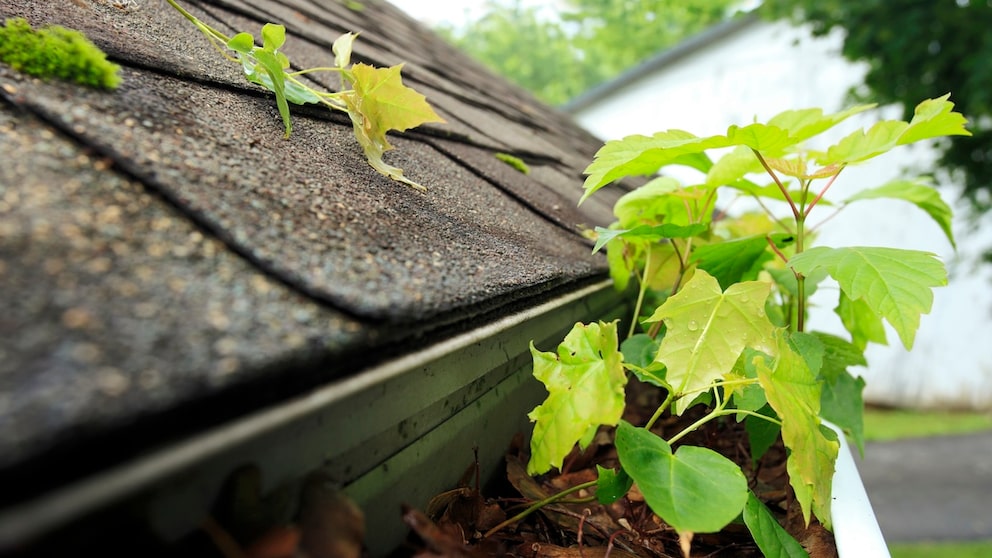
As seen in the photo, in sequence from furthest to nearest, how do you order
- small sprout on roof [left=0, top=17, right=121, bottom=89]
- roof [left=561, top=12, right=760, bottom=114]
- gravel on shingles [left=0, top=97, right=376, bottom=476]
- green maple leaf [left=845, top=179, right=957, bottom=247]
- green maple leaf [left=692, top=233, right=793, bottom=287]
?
roof [left=561, top=12, right=760, bottom=114], green maple leaf [left=845, top=179, right=957, bottom=247], green maple leaf [left=692, top=233, right=793, bottom=287], small sprout on roof [left=0, top=17, right=121, bottom=89], gravel on shingles [left=0, top=97, right=376, bottom=476]

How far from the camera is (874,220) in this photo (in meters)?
7.67

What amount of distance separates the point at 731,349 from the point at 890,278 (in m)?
0.21

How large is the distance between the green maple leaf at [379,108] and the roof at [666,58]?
8.67 meters

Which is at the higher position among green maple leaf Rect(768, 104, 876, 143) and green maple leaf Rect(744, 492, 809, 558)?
green maple leaf Rect(768, 104, 876, 143)

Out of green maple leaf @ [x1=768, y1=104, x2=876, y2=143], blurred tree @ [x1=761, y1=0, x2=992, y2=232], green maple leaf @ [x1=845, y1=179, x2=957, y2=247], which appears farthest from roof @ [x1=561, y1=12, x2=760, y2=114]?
green maple leaf @ [x1=768, y1=104, x2=876, y2=143]

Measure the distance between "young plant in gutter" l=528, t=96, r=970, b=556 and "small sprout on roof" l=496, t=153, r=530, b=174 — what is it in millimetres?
439

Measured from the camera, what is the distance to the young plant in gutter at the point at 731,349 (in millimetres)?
590

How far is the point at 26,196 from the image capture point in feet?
1.24

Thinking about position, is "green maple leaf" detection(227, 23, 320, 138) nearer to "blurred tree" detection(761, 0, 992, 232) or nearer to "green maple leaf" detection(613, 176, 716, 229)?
"green maple leaf" detection(613, 176, 716, 229)

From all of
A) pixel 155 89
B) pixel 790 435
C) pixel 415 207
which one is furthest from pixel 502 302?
pixel 155 89

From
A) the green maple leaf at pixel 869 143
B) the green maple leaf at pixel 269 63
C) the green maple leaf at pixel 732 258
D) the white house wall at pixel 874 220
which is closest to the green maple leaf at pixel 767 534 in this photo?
the green maple leaf at pixel 732 258

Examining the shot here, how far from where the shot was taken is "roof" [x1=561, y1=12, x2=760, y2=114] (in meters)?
8.46

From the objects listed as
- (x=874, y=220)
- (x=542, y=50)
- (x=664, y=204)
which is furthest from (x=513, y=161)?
(x=542, y=50)

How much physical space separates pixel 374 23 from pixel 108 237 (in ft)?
7.31
